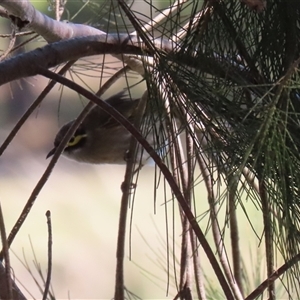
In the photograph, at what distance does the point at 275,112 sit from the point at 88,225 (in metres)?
1.26

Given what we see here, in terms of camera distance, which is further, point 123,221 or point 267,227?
point 123,221

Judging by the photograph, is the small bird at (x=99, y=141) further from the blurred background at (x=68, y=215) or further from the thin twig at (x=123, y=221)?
the thin twig at (x=123, y=221)

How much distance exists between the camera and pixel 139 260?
1606 millimetres

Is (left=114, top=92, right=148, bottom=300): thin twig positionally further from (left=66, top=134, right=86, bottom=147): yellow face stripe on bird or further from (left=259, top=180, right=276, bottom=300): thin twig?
(left=66, top=134, right=86, bottom=147): yellow face stripe on bird

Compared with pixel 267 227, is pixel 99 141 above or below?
above

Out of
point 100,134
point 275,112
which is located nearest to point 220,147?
point 275,112

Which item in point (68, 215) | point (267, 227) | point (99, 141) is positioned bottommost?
point (267, 227)

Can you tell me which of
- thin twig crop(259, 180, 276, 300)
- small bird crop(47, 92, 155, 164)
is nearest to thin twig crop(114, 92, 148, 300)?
thin twig crop(259, 180, 276, 300)

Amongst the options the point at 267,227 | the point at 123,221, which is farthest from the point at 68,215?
the point at 267,227

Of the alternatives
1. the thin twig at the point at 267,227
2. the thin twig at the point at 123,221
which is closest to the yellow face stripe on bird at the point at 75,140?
the thin twig at the point at 123,221

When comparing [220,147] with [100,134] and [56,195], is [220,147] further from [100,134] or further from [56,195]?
[56,195]

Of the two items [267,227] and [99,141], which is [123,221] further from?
[99,141]

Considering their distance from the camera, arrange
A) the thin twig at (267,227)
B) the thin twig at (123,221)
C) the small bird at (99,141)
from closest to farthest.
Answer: the thin twig at (267,227) → the thin twig at (123,221) → the small bird at (99,141)

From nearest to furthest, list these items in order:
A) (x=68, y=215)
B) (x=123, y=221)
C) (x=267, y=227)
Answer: (x=267, y=227)
(x=123, y=221)
(x=68, y=215)
